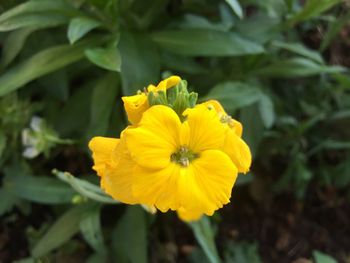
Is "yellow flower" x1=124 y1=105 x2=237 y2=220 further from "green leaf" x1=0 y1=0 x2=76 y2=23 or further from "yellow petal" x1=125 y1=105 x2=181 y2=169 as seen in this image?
"green leaf" x1=0 y1=0 x2=76 y2=23

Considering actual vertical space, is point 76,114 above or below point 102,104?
below

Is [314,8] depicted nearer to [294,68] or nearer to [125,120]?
[294,68]

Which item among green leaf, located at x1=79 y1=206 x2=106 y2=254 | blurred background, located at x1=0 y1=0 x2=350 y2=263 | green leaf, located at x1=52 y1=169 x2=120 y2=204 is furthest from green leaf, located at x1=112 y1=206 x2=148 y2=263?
green leaf, located at x1=52 y1=169 x2=120 y2=204

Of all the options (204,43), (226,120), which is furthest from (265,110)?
(226,120)

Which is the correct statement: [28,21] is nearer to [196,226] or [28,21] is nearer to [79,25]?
[79,25]

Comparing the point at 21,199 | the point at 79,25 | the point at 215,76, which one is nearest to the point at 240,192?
the point at 215,76

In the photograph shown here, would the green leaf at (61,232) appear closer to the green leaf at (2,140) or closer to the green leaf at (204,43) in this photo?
the green leaf at (2,140)

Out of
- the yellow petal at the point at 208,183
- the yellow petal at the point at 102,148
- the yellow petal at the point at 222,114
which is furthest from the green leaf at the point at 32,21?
the yellow petal at the point at 208,183
